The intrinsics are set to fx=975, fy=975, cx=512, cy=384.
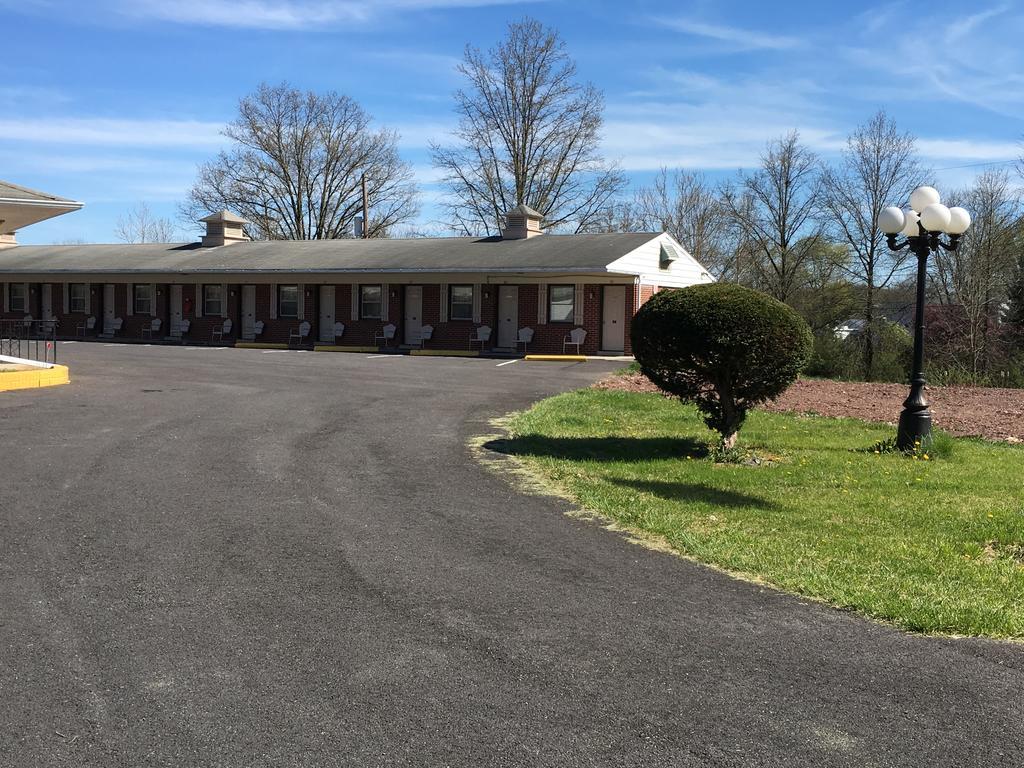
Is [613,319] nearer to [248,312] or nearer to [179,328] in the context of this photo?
[248,312]

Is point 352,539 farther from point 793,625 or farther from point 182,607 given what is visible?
point 793,625

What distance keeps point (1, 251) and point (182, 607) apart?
4629 cm

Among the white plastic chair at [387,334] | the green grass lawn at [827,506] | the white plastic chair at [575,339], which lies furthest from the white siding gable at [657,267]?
the green grass lawn at [827,506]

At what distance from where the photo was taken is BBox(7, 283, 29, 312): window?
133ft

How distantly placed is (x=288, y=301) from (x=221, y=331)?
297 centimetres

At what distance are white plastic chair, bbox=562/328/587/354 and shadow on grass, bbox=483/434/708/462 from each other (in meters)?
17.5

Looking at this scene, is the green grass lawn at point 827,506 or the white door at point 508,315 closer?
the green grass lawn at point 827,506

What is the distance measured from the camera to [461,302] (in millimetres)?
31859

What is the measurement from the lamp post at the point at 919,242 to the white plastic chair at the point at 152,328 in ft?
101

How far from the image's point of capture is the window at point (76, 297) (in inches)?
1537

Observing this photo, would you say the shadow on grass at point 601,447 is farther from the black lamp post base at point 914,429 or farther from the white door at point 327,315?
the white door at point 327,315

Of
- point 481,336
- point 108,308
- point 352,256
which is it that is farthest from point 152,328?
point 481,336

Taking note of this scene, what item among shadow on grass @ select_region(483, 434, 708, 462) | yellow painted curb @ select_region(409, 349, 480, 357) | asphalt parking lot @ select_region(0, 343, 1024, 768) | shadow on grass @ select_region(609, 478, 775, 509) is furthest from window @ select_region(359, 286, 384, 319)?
shadow on grass @ select_region(609, 478, 775, 509)

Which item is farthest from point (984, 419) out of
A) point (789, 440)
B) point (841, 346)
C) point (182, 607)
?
point (841, 346)
